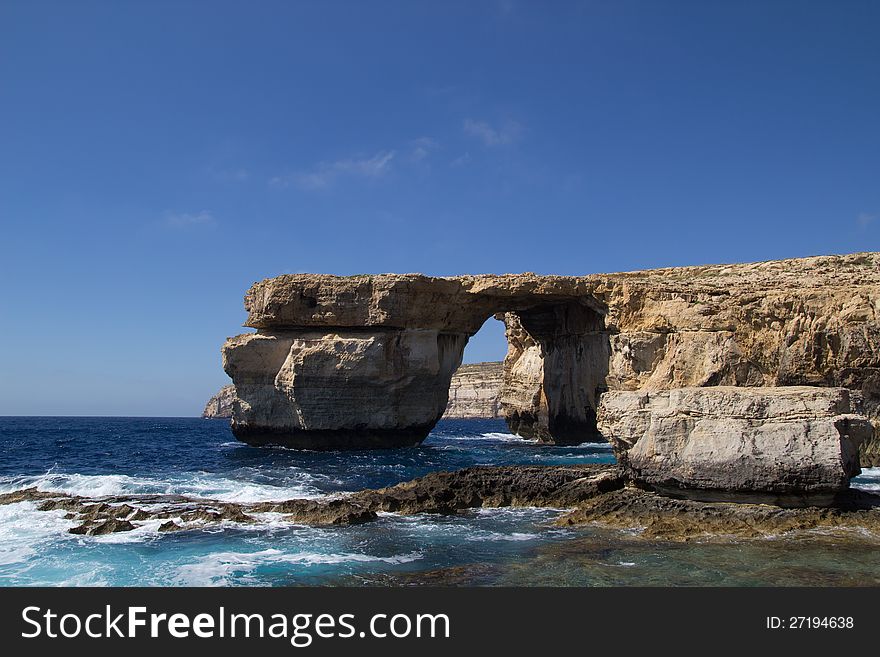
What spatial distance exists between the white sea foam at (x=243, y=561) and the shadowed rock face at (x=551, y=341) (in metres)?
11.1

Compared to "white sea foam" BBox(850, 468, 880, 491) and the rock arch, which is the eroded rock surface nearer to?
"white sea foam" BBox(850, 468, 880, 491)

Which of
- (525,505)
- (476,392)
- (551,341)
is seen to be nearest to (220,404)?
(476,392)

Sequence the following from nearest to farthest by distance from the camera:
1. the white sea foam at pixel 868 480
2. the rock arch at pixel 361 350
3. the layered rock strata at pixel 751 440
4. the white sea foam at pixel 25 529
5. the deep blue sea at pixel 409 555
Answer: the deep blue sea at pixel 409 555, the white sea foam at pixel 25 529, the layered rock strata at pixel 751 440, the white sea foam at pixel 868 480, the rock arch at pixel 361 350

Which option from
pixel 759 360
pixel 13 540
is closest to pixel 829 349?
pixel 759 360

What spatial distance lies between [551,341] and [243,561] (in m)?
27.3

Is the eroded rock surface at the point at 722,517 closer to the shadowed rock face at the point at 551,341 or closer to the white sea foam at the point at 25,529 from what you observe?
the shadowed rock face at the point at 551,341

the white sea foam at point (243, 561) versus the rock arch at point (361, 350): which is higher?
the rock arch at point (361, 350)

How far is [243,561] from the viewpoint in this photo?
1065cm

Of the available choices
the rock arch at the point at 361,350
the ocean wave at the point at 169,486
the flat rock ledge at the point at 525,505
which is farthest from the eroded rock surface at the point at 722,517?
the rock arch at the point at 361,350

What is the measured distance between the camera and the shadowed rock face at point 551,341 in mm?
18469

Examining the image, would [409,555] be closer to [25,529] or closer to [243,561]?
[243,561]

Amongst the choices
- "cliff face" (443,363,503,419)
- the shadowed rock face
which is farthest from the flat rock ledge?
"cliff face" (443,363,503,419)
